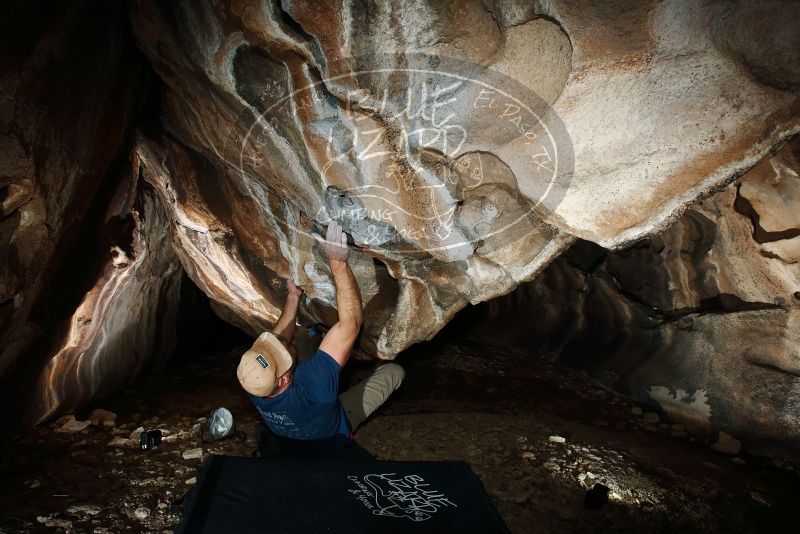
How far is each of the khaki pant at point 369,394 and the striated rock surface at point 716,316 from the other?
2408 mm

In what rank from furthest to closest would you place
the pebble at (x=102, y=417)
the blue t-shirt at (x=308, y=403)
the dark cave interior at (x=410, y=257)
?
the pebble at (x=102, y=417) < the blue t-shirt at (x=308, y=403) < the dark cave interior at (x=410, y=257)

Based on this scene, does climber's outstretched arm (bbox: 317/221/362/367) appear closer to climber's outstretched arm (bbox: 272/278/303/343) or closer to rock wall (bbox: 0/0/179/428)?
climber's outstretched arm (bbox: 272/278/303/343)

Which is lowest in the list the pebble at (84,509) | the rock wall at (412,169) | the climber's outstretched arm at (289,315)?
the pebble at (84,509)

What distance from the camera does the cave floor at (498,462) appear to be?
2900 mm

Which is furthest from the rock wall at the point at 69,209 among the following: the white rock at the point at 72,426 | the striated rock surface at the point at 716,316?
the striated rock surface at the point at 716,316

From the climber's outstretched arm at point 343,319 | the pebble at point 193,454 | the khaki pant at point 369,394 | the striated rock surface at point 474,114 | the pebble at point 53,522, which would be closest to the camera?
the striated rock surface at point 474,114

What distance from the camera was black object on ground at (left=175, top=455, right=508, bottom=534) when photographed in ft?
5.63

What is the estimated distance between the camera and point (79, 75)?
265cm

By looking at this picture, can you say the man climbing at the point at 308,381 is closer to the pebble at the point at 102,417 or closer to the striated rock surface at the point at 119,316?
the pebble at the point at 102,417

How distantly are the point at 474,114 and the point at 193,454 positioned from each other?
3.21 m

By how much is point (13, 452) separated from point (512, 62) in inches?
174

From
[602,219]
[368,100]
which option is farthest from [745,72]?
[368,100]

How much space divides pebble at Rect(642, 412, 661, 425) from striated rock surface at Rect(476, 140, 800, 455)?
0.13 m

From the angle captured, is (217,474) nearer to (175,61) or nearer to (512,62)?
(512,62)
